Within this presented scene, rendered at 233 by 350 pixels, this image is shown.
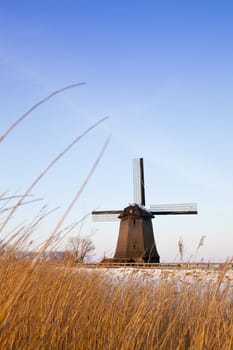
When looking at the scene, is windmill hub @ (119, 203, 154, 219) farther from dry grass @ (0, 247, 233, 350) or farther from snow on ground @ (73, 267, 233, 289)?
dry grass @ (0, 247, 233, 350)

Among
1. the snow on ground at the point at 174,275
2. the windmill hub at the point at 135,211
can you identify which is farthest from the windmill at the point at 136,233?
the snow on ground at the point at 174,275

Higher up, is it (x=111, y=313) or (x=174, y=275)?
(x=174, y=275)

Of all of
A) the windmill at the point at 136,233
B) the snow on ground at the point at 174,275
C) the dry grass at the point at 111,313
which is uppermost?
the windmill at the point at 136,233

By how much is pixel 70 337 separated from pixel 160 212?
62.0ft

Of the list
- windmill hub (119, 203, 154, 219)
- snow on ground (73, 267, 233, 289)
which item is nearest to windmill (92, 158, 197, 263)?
windmill hub (119, 203, 154, 219)

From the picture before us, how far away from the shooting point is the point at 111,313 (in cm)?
313

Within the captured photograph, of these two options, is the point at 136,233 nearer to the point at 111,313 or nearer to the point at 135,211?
the point at 135,211

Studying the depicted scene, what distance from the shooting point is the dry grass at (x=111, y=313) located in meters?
2.39

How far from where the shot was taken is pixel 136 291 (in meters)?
4.18

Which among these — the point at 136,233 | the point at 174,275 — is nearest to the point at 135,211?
the point at 136,233

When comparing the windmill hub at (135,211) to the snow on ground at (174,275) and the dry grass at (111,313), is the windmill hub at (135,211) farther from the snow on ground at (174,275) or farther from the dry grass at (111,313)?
the dry grass at (111,313)

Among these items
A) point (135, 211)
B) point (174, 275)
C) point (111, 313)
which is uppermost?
point (135, 211)

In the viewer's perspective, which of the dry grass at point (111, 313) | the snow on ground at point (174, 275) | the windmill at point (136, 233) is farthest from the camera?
the windmill at point (136, 233)

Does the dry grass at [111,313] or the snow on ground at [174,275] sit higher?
the snow on ground at [174,275]
